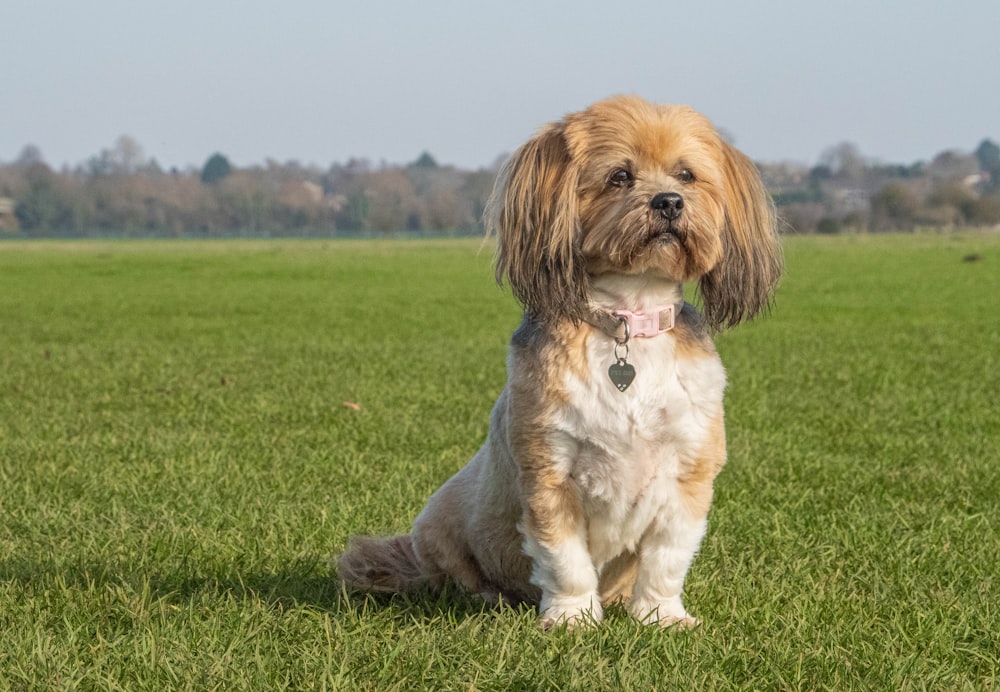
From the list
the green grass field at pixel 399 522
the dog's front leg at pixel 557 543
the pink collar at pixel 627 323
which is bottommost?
the green grass field at pixel 399 522

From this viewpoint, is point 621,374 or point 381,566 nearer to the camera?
point 621,374

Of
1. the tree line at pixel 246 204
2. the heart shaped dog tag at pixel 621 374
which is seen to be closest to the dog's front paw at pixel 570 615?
the heart shaped dog tag at pixel 621 374

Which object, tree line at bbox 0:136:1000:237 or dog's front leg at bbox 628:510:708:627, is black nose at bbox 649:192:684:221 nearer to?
dog's front leg at bbox 628:510:708:627

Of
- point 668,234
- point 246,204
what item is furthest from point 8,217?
point 668,234

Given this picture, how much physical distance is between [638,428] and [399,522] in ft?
8.17

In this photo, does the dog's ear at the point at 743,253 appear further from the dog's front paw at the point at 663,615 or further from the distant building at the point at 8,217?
the distant building at the point at 8,217

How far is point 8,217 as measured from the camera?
14825 cm

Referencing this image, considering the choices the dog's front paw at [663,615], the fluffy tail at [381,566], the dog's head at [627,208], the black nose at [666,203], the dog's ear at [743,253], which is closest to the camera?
the black nose at [666,203]

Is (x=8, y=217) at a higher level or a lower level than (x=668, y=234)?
lower

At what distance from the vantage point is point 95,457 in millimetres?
8297

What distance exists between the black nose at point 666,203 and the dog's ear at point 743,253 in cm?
44

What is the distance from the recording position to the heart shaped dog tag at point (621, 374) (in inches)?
165

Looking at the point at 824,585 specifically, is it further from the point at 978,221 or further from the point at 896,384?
the point at 978,221

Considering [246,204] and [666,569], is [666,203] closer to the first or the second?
[666,569]
